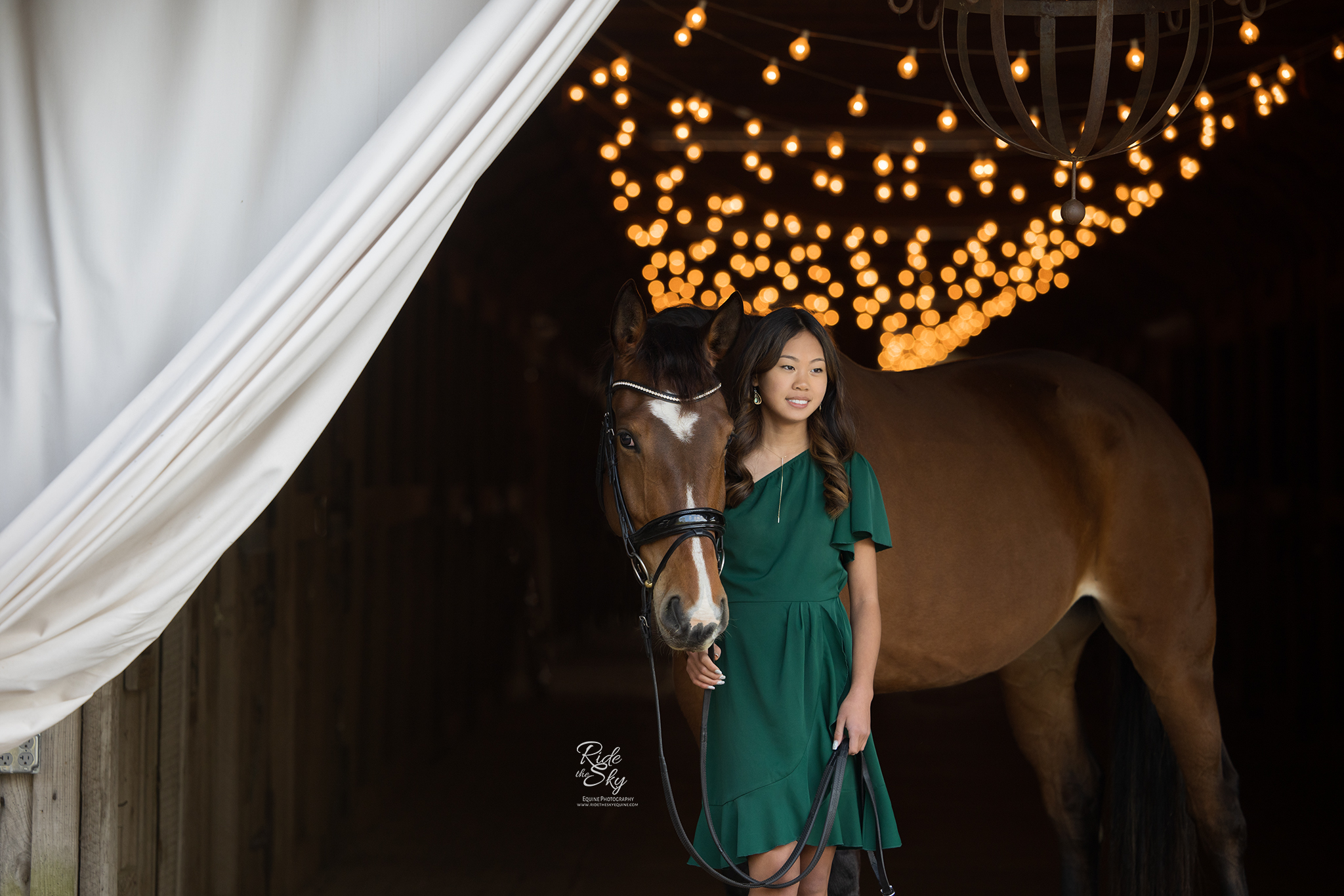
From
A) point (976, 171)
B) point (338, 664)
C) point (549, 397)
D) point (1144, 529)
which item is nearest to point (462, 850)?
point (338, 664)

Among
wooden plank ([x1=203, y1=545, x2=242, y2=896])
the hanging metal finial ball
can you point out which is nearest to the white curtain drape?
the hanging metal finial ball

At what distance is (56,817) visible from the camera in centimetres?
196

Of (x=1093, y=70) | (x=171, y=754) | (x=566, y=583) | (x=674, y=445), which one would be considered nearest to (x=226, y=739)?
(x=171, y=754)

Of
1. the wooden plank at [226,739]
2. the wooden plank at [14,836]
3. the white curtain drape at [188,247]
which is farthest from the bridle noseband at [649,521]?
the wooden plank at [226,739]

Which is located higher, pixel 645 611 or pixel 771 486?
pixel 771 486

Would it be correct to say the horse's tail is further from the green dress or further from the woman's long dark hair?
the woman's long dark hair

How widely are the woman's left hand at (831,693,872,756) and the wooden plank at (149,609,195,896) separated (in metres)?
1.51

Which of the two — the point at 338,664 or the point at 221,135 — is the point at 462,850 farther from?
the point at 221,135

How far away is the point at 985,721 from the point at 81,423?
5.12 metres

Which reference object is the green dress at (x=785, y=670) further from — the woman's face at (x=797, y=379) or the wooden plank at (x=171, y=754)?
the wooden plank at (x=171, y=754)

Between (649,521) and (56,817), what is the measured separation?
1.25 metres

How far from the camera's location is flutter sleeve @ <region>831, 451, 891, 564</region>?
6.15 ft

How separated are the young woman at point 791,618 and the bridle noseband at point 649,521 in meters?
0.09

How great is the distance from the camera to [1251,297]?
6004 mm
